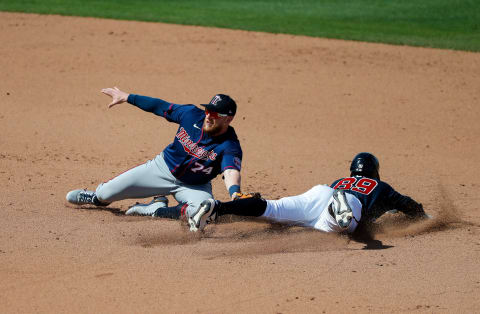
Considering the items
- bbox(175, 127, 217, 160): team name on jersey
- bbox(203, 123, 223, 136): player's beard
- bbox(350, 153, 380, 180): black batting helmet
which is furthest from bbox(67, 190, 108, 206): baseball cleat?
bbox(350, 153, 380, 180): black batting helmet

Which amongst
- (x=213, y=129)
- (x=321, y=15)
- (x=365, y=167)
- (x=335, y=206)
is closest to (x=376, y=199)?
(x=365, y=167)

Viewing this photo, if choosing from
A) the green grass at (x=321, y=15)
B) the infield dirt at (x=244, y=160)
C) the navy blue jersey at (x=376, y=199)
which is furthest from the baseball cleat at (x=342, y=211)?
the green grass at (x=321, y=15)

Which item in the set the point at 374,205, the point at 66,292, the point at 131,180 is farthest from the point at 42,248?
the point at 374,205

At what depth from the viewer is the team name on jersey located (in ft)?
21.7

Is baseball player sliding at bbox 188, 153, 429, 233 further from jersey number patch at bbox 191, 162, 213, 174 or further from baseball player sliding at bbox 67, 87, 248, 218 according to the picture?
jersey number patch at bbox 191, 162, 213, 174

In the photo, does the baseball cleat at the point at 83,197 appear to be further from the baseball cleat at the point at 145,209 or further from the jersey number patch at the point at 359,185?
the jersey number patch at the point at 359,185

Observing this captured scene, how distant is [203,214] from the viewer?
19.0ft

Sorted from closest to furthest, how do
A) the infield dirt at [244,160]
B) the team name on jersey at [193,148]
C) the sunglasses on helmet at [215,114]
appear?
1. the infield dirt at [244,160]
2. the sunglasses on helmet at [215,114]
3. the team name on jersey at [193,148]

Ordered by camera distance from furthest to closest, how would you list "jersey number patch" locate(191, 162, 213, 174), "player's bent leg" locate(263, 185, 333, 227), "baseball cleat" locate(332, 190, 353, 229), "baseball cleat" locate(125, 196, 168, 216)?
"baseball cleat" locate(125, 196, 168, 216)
"jersey number patch" locate(191, 162, 213, 174)
"player's bent leg" locate(263, 185, 333, 227)
"baseball cleat" locate(332, 190, 353, 229)

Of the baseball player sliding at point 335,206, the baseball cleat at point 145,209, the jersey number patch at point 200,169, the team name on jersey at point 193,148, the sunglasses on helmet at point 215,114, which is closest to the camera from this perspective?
the baseball player sliding at point 335,206

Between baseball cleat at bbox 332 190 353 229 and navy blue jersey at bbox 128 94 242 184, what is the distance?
3.09ft

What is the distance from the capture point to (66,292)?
16.0 feet

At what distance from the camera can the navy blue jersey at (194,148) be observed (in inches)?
259

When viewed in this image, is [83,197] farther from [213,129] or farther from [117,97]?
[213,129]
